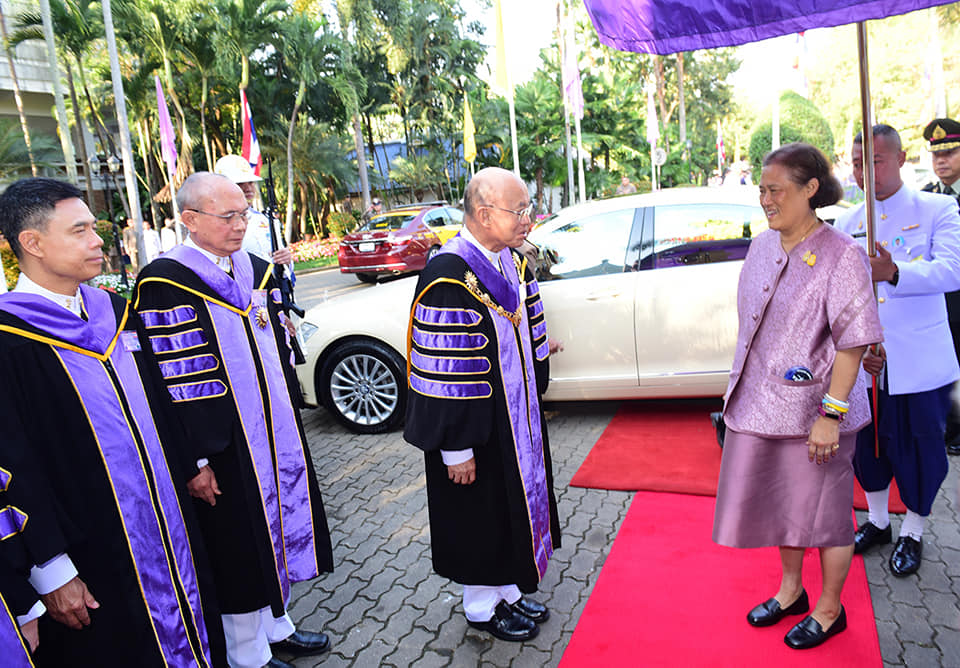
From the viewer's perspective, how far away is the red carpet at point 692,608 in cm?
257

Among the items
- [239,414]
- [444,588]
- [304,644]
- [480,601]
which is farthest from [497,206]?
[304,644]

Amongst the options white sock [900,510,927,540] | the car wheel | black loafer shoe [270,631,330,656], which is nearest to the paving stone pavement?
black loafer shoe [270,631,330,656]

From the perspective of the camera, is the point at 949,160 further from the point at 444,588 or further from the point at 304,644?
the point at 304,644

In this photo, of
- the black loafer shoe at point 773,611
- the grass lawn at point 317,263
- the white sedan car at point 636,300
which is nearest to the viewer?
the black loafer shoe at point 773,611

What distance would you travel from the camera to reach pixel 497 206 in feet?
8.27

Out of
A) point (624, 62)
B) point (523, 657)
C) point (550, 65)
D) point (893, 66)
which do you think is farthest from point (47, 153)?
point (893, 66)

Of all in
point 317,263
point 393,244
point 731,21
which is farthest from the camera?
point 317,263

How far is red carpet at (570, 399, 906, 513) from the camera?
4.09m

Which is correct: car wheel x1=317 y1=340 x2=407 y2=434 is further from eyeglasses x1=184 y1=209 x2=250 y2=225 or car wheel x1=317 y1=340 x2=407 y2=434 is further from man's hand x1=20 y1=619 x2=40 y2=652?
man's hand x1=20 y1=619 x2=40 y2=652

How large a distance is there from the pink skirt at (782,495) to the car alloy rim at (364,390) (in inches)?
124

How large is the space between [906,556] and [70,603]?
336cm

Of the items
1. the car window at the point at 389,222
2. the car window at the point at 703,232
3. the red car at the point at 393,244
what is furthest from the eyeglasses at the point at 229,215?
the car window at the point at 389,222

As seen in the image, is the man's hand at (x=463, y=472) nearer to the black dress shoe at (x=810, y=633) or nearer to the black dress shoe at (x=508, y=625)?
the black dress shoe at (x=508, y=625)

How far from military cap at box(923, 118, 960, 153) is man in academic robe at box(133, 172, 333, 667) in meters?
3.91
